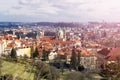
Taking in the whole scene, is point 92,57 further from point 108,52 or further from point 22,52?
point 22,52

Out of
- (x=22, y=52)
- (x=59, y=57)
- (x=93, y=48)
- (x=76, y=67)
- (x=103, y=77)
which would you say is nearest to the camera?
(x=103, y=77)

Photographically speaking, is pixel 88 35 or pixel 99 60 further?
pixel 88 35

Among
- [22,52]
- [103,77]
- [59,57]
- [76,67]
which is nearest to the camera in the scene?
[103,77]

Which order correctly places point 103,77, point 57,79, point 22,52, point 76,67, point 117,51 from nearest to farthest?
point 57,79
point 103,77
point 76,67
point 117,51
point 22,52

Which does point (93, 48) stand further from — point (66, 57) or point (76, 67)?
point (76, 67)

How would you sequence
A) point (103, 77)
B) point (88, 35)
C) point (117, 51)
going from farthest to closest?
point (88, 35)
point (117, 51)
point (103, 77)

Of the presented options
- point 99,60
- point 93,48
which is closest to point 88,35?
point 93,48

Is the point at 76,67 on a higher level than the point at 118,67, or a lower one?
lower

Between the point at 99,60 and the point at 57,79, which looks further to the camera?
the point at 99,60

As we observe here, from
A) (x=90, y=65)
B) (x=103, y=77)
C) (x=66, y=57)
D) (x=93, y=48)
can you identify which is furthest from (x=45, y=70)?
(x=93, y=48)
